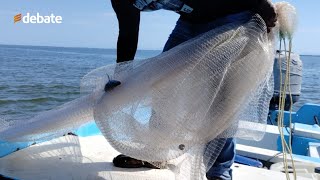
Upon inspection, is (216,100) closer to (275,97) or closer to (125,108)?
(125,108)

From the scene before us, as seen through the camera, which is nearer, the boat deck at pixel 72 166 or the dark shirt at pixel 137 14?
the dark shirt at pixel 137 14

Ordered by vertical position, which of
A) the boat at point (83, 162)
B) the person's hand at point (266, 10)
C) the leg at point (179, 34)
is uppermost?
the person's hand at point (266, 10)

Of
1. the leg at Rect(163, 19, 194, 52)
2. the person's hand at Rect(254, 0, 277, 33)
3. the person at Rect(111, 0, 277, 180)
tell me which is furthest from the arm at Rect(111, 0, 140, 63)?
the person's hand at Rect(254, 0, 277, 33)

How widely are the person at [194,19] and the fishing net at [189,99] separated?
114mm

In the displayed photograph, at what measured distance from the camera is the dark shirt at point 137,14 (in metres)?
2.54

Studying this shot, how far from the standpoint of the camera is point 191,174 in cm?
230

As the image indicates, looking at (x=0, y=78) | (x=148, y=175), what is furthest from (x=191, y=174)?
(x=0, y=78)

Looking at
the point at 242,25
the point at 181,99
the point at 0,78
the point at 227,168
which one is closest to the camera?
the point at 181,99

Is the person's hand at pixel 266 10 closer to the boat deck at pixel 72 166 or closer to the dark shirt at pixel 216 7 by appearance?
the dark shirt at pixel 216 7

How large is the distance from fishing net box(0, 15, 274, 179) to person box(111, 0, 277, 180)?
11 centimetres

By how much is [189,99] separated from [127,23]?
0.88m

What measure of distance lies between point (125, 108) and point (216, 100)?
1.89 ft

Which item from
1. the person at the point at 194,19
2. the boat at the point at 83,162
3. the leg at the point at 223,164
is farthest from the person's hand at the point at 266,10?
the leg at the point at 223,164

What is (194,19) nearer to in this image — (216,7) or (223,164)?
(216,7)
